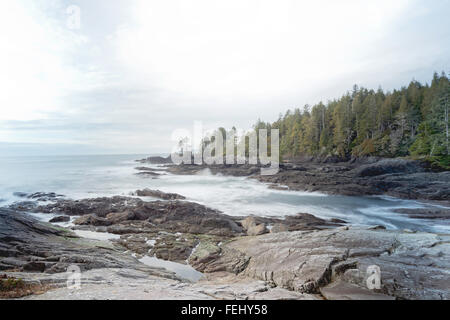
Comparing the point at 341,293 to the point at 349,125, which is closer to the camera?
the point at 341,293

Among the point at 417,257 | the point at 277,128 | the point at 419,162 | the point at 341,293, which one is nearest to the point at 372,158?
the point at 419,162

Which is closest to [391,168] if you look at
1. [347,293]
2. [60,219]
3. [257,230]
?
[257,230]

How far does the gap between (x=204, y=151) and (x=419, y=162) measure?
63171 mm

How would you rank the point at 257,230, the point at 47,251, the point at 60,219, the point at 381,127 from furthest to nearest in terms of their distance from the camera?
the point at 381,127 → the point at 60,219 → the point at 257,230 → the point at 47,251

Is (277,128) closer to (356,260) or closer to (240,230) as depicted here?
(240,230)

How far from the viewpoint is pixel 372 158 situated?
46.7 meters

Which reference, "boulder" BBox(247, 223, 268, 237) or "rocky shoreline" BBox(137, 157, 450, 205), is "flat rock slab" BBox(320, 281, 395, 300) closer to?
"boulder" BBox(247, 223, 268, 237)

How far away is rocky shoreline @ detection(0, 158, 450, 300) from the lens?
5.00 metres

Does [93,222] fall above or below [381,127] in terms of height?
below

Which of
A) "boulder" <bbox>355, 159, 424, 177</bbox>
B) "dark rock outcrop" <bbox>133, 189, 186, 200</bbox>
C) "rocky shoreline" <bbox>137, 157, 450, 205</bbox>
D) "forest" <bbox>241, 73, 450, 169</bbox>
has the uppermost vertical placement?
"forest" <bbox>241, 73, 450, 169</bbox>

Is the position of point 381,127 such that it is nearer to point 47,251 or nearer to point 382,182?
point 382,182

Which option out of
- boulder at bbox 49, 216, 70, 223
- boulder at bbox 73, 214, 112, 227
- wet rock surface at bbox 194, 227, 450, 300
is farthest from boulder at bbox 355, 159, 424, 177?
boulder at bbox 49, 216, 70, 223

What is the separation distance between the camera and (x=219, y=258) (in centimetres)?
955
